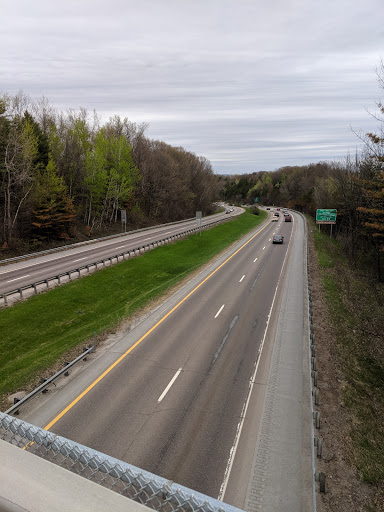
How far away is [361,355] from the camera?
16891 millimetres

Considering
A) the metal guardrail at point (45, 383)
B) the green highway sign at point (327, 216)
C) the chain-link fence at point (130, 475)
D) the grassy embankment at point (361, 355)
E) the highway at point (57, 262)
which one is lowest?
the grassy embankment at point (361, 355)

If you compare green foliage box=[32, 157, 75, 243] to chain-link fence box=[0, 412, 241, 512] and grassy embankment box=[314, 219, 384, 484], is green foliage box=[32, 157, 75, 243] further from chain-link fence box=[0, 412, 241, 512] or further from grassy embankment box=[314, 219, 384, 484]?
chain-link fence box=[0, 412, 241, 512]

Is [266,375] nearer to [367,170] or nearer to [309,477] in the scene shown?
[309,477]

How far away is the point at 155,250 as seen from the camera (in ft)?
131

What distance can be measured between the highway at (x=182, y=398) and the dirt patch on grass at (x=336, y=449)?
6.32ft

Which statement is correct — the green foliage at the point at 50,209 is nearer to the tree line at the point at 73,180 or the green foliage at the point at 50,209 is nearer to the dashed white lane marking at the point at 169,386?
the tree line at the point at 73,180

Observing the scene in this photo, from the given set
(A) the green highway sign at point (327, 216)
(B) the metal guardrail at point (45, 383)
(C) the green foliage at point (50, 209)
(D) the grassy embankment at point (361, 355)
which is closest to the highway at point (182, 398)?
(B) the metal guardrail at point (45, 383)

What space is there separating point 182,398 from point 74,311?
40.5ft

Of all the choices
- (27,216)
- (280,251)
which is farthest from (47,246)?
(280,251)

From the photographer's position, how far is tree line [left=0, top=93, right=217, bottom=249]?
3706 cm

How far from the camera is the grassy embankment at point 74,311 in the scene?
578 inches

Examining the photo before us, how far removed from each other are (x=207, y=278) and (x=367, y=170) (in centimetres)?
2563

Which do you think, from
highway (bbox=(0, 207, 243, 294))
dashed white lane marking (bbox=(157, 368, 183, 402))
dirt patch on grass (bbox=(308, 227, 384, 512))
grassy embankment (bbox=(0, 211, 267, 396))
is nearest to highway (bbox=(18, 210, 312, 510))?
dashed white lane marking (bbox=(157, 368, 183, 402))

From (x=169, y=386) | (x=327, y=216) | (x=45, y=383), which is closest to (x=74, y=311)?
(x=45, y=383)
